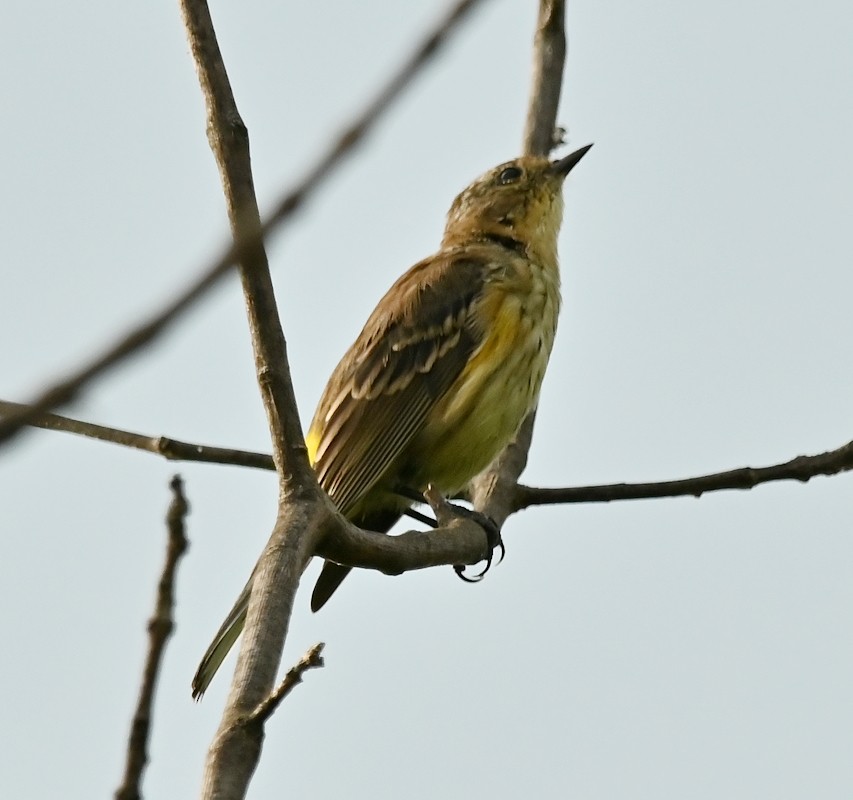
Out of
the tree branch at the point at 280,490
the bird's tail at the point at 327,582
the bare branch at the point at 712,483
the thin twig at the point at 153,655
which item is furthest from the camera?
the bird's tail at the point at 327,582

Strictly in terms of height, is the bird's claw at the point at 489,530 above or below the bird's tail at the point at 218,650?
above

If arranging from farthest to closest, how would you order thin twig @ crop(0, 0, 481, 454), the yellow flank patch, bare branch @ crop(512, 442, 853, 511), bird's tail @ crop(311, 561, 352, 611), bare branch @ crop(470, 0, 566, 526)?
bare branch @ crop(470, 0, 566, 526) → the yellow flank patch → bird's tail @ crop(311, 561, 352, 611) → bare branch @ crop(512, 442, 853, 511) → thin twig @ crop(0, 0, 481, 454)

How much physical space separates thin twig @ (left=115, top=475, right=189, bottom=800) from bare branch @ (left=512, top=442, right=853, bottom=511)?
10.7 ft

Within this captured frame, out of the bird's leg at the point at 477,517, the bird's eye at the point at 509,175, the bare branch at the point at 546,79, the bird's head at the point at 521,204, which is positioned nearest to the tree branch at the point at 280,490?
the bird's leg at the point at 477,517

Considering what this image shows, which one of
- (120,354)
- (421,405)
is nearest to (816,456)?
(421,405)

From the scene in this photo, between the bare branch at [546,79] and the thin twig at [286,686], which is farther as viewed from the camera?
the bare branch at [546,79]

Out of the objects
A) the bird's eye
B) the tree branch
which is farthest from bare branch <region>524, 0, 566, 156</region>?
the tree branch

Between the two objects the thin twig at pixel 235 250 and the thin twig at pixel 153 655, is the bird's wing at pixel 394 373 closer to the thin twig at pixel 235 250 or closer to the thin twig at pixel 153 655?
the thin twig at pixel 153 655

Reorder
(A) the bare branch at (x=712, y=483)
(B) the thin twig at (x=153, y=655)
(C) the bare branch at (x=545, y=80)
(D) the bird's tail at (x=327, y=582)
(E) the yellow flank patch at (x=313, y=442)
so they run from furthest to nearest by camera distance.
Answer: (C) the bare branch at (x=545, y=80)
(E) the yellow flank patch at (x=313, y=442)
(D) the bird's tail at (x=327, y=582)
(A) the bare branch at (x=712, y=483)
(B) the thin twig at (x=153, y=655)

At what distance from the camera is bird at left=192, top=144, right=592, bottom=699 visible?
266 inches

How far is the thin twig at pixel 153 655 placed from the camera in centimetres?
246

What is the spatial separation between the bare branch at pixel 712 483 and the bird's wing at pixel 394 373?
898 millimetres

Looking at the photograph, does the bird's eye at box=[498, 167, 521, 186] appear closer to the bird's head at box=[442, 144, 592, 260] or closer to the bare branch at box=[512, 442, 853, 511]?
the bird's head at box=[442, 144, 592, 260]

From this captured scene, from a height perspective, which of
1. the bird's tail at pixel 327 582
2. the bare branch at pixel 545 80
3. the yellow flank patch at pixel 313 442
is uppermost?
the bare branch at pixel 545 80
